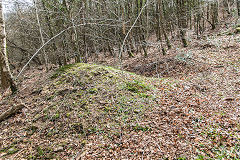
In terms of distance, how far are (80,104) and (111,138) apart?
1.61m

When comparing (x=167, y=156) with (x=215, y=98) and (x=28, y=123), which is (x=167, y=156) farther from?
(x=28, y=123)

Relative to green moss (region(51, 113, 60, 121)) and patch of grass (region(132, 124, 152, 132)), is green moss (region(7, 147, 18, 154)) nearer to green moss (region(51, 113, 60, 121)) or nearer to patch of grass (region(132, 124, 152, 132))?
green moss (region(51, 113, 60, 121))

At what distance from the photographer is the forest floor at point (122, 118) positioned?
352 cm

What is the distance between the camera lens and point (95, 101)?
492cm

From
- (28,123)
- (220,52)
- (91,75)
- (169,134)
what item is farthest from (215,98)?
(28,123)

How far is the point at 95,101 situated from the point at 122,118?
115 cm

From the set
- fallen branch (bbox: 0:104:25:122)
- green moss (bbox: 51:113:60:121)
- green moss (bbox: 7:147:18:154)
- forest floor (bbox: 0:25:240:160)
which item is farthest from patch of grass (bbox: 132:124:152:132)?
fallen branch (bbox: 0:104:25:122)

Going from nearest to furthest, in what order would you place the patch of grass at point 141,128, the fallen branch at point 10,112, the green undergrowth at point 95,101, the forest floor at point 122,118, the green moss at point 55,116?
1. the forest floor at point 122,118
2. the patch of grass at point 141,128
3. the green undergrowth at point 95,101
4. the green moss at point 55,116
5. the fallen branch at point 10,112

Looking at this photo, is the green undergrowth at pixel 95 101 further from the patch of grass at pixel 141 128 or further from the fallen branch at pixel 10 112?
the fallen branch at pixel 10 112

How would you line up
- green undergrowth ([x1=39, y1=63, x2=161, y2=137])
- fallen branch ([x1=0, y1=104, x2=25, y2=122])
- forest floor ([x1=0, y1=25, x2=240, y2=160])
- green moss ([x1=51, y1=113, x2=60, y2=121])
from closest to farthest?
forest floor ([x1=0, y1=25, x2=240, y2=160]) < green undergrowth ([x1=39, y1=63, x2=161, y2=137]) < green moss ([x1=51, y1=113, x2=60, y2=121]) < fallen branch ([x1=0, y1=104, x2=25, y2=122])

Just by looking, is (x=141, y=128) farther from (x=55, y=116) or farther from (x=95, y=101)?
(x=55, y=116)

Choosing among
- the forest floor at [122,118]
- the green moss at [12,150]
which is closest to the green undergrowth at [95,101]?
the forest floor at [122,118]

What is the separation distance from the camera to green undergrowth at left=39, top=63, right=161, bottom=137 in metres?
4.21

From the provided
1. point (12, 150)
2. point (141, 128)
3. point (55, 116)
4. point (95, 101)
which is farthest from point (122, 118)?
point (12, 150)
